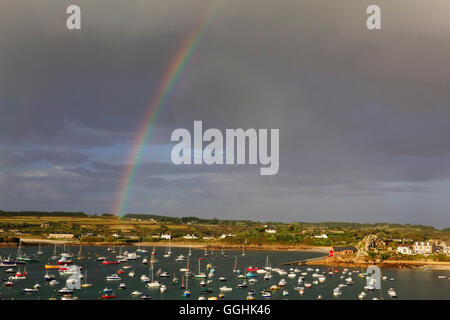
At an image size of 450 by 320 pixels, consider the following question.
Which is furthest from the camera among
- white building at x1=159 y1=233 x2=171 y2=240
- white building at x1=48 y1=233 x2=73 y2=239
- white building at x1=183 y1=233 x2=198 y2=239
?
white building at x1=183 y1=233 x2=198 y2=239

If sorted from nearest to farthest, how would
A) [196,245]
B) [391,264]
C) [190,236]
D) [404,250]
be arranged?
[391,264] < [404,250] < [196,245] < [190,236]

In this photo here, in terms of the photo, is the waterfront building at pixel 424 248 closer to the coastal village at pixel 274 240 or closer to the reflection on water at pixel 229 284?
the coastal village at pixel 274 240

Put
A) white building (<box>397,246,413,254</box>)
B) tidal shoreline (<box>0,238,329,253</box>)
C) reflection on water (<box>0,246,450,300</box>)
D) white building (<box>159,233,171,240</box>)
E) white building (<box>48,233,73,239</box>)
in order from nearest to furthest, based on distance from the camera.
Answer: reflection on water (<box>0,246,450,300</box>) → white building (<box>397,246,413,254</box>) → tidal shoreline (<box>0,238,329,253</box>) → white building (<box>48,233,73,239</box>) → white building (<box>159,233,171,240</box>)

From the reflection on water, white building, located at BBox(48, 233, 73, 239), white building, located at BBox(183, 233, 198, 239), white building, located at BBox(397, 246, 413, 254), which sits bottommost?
white building, located at BBox(183, 233, 198, 239)

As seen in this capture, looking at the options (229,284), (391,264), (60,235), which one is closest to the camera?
(229,284)

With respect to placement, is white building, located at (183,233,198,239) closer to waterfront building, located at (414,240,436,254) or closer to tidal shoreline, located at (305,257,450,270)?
tidal shoreline, located at (305,257,450,270)

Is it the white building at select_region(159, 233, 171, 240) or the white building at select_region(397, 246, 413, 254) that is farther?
the white building at select_region(159, 233, 171, 240)

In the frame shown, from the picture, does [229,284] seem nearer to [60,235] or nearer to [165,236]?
[165,236]

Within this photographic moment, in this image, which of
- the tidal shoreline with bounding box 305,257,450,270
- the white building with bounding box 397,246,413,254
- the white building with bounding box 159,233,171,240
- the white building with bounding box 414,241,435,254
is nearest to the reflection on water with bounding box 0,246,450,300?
the tidal shoreline with bounding box 305,257,450,270

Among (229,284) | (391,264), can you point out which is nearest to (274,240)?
(391,264)

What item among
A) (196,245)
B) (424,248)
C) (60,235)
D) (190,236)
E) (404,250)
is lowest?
(196,245)

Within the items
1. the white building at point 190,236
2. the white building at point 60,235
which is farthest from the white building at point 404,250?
the white building at point 60,235

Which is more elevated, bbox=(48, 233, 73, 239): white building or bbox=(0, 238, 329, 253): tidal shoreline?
bbox=(48, 233, 73, 239): white building
